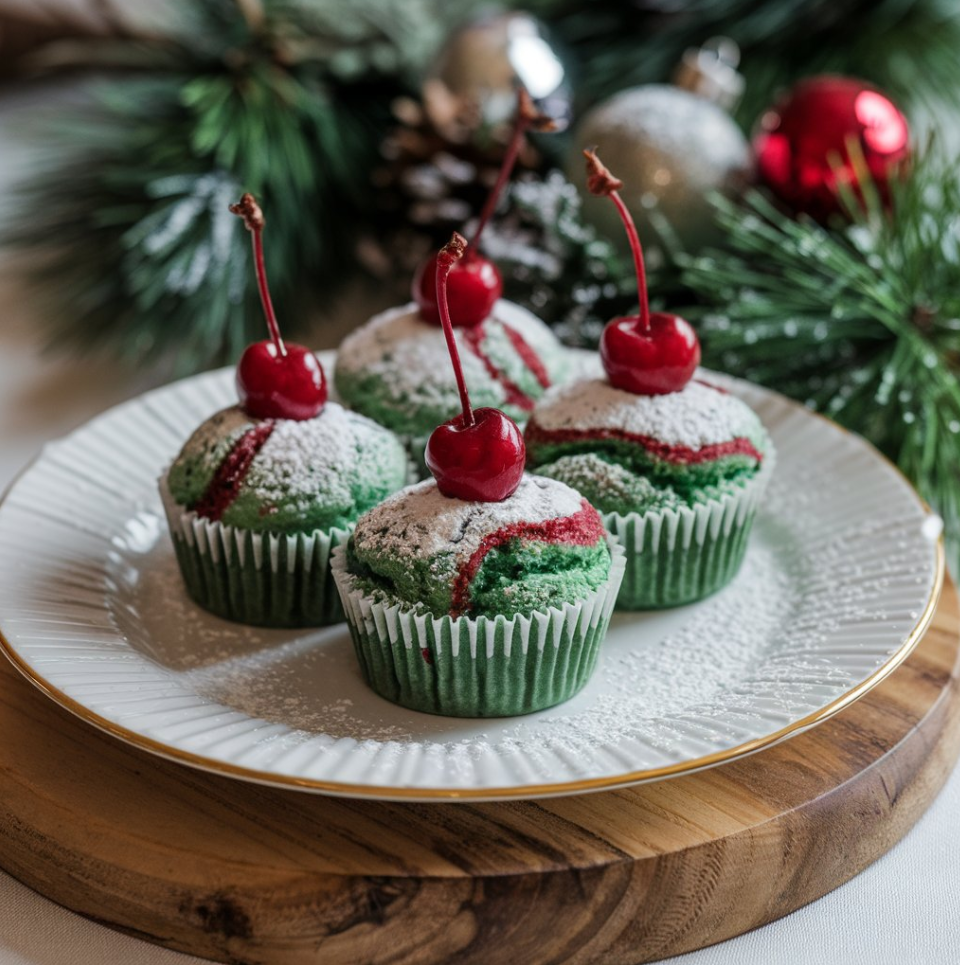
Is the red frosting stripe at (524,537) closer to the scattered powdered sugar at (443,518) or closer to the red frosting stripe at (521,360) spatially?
the scattered powdered sugar at (443,518)

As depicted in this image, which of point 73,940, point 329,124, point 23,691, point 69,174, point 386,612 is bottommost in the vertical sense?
point 73,940

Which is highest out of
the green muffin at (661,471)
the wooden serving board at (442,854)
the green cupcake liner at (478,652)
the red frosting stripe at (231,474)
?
the green muffin at (661,471)

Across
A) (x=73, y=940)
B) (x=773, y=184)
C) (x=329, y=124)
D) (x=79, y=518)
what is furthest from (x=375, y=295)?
(x=73, y=940)

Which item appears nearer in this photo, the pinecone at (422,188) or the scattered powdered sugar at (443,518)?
the scattered powdered sugar at (443,518)

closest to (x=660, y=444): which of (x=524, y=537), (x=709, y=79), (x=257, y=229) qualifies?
(x=524, y=537)

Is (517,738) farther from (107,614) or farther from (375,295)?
(375,295)

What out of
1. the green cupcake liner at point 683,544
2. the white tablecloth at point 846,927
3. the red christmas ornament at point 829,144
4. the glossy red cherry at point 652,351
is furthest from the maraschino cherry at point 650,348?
the red christmas ornament at point 829,144
